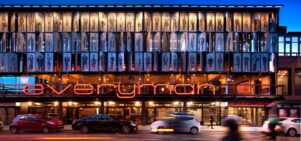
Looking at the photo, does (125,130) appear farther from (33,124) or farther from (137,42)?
(137,42)

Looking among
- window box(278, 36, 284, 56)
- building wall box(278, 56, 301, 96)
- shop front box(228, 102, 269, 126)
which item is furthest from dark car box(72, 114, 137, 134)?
window box(278, 36, 284, 56)

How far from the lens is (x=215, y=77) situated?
169 feet

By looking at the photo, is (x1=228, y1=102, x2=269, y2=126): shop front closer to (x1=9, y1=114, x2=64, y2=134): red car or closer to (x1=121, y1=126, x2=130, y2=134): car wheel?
(x1=121, y1=126, x2=130, y2=134): car wheel

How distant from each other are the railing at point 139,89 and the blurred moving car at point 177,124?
11065 mm

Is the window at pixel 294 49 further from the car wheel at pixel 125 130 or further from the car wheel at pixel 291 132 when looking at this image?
the car wheel at pixel 125 130

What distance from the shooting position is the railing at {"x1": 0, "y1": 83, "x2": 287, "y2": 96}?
47.1 m

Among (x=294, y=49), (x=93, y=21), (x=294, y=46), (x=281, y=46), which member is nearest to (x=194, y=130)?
(x=93, y=21)

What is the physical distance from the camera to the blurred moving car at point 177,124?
30312 millimetres

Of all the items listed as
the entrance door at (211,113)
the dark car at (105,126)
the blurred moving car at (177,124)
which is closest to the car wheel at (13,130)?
the dark car at (105,126)

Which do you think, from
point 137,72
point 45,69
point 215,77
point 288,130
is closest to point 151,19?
point 137,72

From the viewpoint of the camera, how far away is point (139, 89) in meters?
47.2

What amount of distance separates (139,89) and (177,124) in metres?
16.0

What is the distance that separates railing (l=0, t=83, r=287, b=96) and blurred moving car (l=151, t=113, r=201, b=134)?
11.1m

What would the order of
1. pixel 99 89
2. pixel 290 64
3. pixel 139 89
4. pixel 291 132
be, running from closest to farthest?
pixel 291 132 < pixel 139 89 < pixel 99 89 < pixel 290 64
